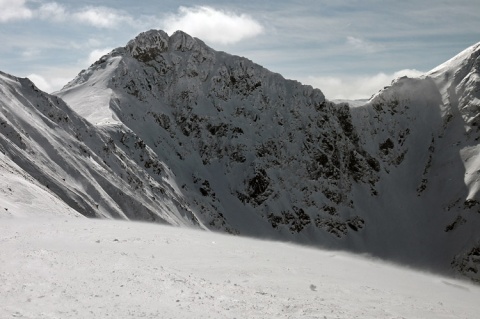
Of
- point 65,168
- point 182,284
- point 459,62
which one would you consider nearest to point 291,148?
point 459,62

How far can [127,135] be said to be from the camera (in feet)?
268

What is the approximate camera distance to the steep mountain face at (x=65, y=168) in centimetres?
3781

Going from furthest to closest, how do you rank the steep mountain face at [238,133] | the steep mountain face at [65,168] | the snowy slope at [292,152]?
the snowy slope at [292,152]
the steep mountain face at [238,133]
the steep mountain face at [65,168]

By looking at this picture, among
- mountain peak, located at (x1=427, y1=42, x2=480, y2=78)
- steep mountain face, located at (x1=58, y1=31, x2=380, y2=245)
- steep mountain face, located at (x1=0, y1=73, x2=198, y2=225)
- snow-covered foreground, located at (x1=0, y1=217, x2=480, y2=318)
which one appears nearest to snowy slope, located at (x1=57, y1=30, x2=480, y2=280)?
steep mountain face, located at (x1=58, y1=31, x2=380, y2=245)

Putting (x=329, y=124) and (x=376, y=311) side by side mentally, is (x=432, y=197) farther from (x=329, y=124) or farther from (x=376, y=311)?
(x=376, y=311)

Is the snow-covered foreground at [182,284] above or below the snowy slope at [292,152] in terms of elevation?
below

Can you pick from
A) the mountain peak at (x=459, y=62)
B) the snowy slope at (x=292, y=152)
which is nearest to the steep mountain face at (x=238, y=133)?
the snowy slope at (x=292, y=152)

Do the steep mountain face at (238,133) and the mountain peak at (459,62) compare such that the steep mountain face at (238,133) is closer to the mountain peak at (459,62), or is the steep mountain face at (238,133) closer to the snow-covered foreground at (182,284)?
the mountain peak at (459,62)

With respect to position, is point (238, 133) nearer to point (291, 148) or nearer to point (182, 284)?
point (291, 148)

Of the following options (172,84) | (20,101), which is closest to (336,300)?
(20,101)

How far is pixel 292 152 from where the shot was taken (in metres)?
121

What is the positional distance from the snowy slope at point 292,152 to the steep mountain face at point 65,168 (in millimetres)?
21375

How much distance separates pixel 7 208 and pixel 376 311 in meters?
21.8

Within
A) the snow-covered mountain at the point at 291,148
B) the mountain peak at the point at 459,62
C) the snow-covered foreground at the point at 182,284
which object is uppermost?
the mountain peak at the point at 459,62
